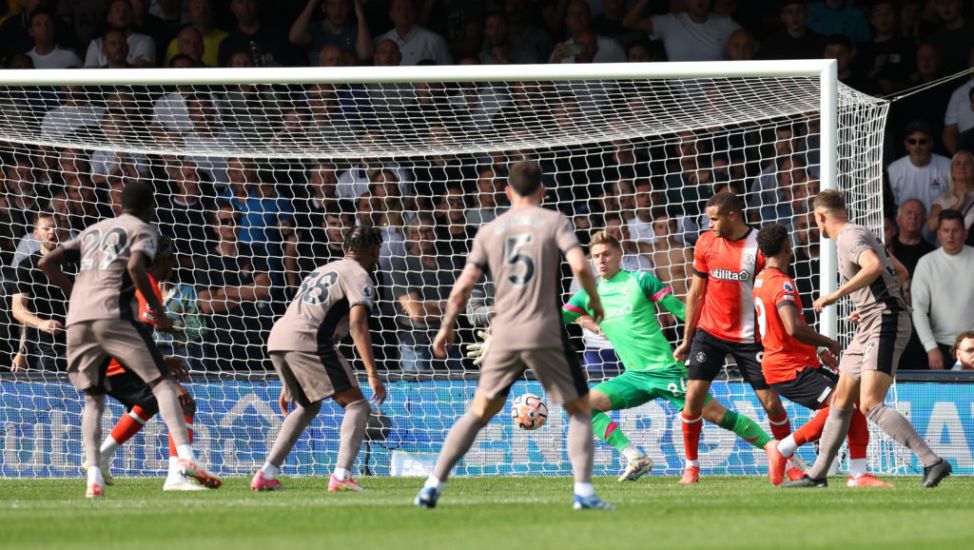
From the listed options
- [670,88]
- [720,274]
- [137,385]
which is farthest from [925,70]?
[137,385]

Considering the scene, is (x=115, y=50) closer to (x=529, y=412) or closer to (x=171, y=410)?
(x=529, y=412)

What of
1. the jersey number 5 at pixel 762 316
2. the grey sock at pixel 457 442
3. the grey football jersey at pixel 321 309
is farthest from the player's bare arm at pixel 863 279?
the grey football jersey at pixel 321 309

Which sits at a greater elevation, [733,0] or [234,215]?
[733,0]

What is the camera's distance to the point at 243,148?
13.7m

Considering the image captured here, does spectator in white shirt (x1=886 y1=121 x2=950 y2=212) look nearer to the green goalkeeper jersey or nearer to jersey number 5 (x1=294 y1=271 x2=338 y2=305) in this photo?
the green goalkeeper jersey

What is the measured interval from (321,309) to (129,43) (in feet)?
25.6

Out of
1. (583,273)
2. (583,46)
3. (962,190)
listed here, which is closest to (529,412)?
(583,273)

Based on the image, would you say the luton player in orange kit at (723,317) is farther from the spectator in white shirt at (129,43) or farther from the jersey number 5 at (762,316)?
the spectator in white shirt at (129,43)

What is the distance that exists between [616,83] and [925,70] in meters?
3.55

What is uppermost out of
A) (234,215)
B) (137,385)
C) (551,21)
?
(551,21)

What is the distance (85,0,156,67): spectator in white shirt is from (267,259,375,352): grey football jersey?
7116mm

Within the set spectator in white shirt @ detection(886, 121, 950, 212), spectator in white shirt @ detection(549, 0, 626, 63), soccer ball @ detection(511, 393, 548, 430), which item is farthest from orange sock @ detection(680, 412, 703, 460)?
spectator in white shirt @ detection(549, 0, 626, 63)

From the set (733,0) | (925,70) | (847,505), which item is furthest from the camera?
(733,0)

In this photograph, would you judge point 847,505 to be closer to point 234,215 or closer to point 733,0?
point 234,215
